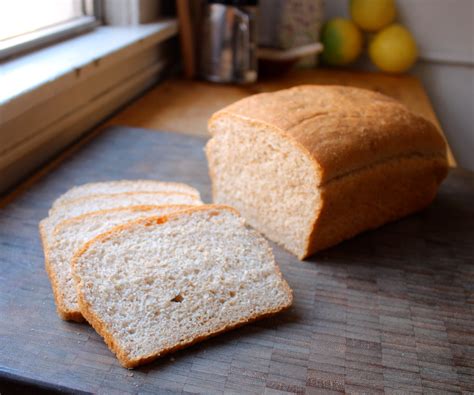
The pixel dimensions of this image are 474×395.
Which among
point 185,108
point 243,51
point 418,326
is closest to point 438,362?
point 418,326

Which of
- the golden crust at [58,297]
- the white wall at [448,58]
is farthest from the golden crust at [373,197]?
the white wall at [448,58]

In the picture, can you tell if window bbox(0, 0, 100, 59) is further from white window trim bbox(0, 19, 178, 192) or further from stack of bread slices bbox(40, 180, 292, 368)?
stack of bread slices bbox(40, 180, 292, 368)

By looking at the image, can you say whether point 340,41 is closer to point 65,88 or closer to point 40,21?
point 40,21

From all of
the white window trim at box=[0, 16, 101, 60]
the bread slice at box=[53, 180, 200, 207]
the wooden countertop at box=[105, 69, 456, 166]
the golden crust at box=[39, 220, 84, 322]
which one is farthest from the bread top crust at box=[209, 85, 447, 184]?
the white window trim at box=[0, 16, 101, 60]

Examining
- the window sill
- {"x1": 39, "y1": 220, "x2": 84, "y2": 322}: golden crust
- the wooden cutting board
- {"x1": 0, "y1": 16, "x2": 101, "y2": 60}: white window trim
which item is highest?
{"x1": 0, "y1": 16, "x2": 101, "y2": 60}: white window trim

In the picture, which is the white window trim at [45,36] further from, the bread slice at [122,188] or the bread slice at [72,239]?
the bread slice at [72,239]

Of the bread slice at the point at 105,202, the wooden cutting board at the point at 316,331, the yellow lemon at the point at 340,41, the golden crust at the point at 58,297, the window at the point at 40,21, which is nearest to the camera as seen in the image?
the wooden cutting board at the point at 316,331

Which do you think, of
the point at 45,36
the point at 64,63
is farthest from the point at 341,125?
the point at 45,36

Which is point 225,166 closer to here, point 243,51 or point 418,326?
point 418,326
